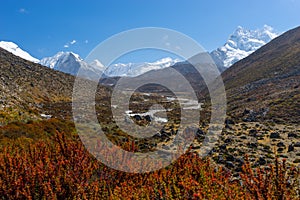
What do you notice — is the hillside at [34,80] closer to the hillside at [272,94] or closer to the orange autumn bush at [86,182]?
the hillside at [272,94]

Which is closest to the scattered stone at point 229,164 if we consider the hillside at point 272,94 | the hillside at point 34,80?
the hillside at point 272,94

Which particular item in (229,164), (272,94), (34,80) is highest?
(34,80)

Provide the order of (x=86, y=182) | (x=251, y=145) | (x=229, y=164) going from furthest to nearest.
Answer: (x=251, y=145)
(x=229, y=164)
(x=86, y=182)

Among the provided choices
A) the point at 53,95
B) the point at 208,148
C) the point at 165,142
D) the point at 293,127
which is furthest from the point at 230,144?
the point at 53,95

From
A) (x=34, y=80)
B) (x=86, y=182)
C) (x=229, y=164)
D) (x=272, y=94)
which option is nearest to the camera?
(x=86, y=182)

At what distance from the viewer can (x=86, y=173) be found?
18.0 feet

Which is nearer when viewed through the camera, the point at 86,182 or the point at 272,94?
the point at 86,182

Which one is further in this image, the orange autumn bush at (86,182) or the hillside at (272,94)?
the hillside at (272,94)

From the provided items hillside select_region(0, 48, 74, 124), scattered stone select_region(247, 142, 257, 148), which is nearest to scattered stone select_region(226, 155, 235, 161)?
scattered stone select_region(247, 142, 257, 148)

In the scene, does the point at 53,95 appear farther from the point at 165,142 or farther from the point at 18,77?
the point at 165,142

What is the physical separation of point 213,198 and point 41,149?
4.53 metres

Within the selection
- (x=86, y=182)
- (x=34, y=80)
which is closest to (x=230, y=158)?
(x=86, y=182)

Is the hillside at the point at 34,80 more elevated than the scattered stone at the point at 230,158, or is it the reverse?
the hillside at the point at 34,80

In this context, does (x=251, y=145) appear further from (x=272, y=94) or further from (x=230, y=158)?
(x=272, y=94)
